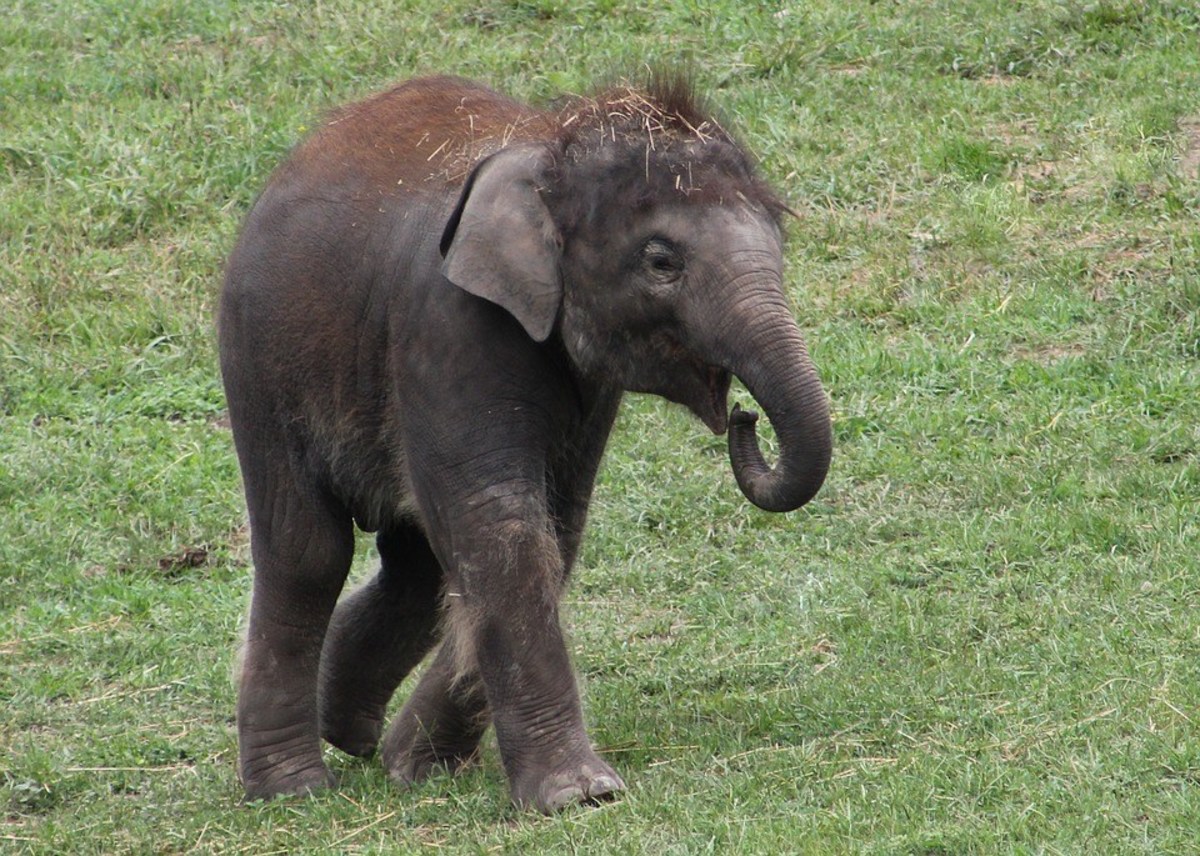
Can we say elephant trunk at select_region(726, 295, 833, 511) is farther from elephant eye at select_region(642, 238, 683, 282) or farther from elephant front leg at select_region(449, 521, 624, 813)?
elephant front leg at select_region(449, 521, 624, 813)

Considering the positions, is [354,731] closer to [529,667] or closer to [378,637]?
[378,637]

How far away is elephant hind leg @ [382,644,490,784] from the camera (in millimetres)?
6949

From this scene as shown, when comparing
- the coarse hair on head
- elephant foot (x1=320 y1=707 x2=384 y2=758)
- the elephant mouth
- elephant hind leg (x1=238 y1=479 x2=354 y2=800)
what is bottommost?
elephant foot (x1=320 y1=707 x2=384 y2=758)

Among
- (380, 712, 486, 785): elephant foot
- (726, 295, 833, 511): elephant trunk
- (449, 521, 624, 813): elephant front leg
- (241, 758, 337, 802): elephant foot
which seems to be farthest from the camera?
(380, 712, 486, 785): elephant foot

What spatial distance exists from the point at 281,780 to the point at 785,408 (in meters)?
2.25

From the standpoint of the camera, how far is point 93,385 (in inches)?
432

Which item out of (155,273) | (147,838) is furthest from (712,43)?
(147,838)

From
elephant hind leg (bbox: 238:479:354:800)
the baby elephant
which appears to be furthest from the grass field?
the baby elephant

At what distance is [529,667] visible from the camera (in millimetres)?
6188

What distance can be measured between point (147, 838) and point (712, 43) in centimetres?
837

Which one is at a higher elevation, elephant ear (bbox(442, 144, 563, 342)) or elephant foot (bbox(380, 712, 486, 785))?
elephant ear (bbox(442, 144, 563, 342))

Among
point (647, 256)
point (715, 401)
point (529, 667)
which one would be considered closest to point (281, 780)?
point (529, 667)

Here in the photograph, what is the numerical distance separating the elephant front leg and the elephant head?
601 mm

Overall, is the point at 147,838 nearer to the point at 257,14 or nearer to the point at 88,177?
the point at 88,177
